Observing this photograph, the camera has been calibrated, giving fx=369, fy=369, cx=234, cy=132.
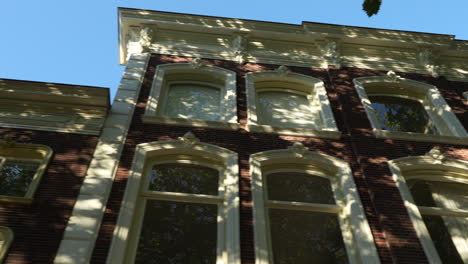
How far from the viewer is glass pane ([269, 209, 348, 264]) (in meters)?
6.08

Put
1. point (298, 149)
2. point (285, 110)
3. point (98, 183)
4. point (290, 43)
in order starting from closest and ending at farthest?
1. point (98, 183)
2. point (298, 149)
3. point (285, 110)
4. point (290, 43)

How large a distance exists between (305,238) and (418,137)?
14.1ft

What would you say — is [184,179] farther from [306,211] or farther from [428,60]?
[428,60]

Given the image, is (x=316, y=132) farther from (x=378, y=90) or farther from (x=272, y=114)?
(x=378, y=90)

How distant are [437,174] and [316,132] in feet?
9.02

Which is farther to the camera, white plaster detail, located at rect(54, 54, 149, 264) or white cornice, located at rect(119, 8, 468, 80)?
white cornice, located at rect(119, 8, 468, 80)

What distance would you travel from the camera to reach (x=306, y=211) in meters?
6.82

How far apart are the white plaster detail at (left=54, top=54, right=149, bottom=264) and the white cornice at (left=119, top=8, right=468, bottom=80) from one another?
2.73 m

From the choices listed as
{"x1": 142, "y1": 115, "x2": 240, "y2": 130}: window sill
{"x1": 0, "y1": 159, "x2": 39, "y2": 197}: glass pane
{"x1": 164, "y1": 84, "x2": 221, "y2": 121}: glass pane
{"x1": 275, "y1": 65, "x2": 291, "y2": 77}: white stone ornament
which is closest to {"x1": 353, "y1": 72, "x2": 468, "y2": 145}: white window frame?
{"x1": 275, "y1": 65, "x2": 291, "y2": 77}: white stone ornament

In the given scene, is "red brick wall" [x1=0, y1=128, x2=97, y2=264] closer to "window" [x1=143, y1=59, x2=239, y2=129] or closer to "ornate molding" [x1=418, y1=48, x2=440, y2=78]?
"window" [x1=143, y1=59, x2=239, y2=129]

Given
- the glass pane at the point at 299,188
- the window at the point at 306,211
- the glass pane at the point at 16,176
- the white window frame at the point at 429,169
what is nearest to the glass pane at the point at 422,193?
the white window frame at the point at 429,169

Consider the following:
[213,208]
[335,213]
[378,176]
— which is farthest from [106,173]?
[378,176]

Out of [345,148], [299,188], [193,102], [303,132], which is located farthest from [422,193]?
[193,102]

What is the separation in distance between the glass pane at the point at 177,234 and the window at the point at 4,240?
185 centimetres
